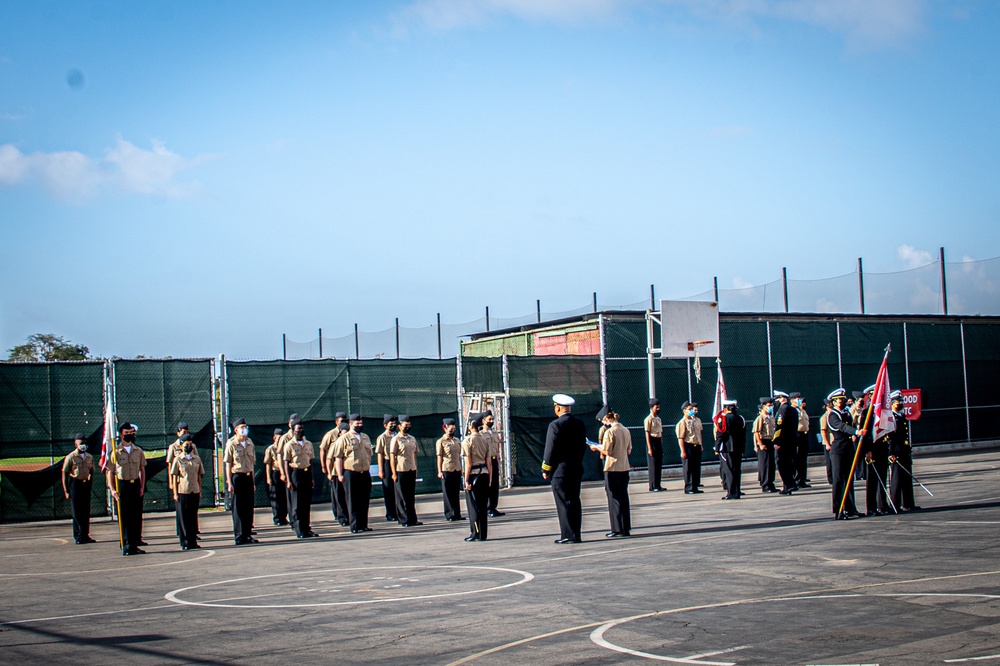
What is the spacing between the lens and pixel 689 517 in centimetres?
1684

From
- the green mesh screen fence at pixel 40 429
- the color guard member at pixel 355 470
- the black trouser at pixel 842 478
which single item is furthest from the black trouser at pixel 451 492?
the green mesh screen fence at pixel 40 429

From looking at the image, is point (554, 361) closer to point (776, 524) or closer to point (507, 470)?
point (507, 470)

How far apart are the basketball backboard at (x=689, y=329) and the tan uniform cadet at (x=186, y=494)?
1192cm

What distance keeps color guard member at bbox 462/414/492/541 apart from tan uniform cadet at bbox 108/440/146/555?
494 centimetres

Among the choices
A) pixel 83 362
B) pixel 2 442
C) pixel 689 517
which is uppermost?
pixel 83 362

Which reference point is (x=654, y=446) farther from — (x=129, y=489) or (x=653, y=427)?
(x=129, y=489)

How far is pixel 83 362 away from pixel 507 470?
9580 millimetres

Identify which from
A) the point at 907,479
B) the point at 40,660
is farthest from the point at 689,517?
the point at 40,660

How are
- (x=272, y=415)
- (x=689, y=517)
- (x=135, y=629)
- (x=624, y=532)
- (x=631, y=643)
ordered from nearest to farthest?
1. (x=631, y=643)
2. (x=135, y=629)
3. (x=624, y=532)
4. (x=689, y=517)
5. (x=272, y=415)

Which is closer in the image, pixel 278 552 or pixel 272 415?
pixel 278 552

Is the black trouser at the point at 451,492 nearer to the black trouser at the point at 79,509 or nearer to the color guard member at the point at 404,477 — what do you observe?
the color guard member at the point at 404,477

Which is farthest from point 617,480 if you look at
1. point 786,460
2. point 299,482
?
point 786,460

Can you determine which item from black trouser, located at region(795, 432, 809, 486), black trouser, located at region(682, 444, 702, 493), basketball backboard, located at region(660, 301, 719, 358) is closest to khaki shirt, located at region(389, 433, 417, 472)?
black trouser, located at region(682, 444, 702, 493)

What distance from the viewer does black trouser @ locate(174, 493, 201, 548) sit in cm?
1549
